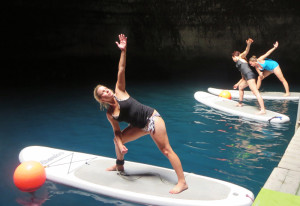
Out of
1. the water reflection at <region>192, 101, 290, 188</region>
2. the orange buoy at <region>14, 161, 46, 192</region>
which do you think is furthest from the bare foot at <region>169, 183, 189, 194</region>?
the orange buoy at <region>14, 161, 46, 192</region>

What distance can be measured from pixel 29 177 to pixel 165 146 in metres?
1.87

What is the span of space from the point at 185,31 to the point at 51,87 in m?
10.4

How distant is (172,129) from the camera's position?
7.32m

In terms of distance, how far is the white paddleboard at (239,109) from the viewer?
299 inches

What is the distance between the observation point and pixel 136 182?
4.23 metres

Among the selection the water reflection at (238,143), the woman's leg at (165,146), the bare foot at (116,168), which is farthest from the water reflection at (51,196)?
the water reflection at (238,143)

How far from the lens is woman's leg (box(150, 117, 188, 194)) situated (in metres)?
3.82

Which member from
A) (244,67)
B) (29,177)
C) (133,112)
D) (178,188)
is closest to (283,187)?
(178,188)

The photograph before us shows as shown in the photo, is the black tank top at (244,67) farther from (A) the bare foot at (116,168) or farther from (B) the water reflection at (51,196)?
(B) the water reflection at (51,196)

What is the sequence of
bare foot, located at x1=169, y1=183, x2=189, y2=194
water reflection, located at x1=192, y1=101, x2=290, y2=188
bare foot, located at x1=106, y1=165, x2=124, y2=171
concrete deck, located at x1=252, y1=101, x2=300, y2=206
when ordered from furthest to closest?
1. water reflection, located at x1=192, y1=101, x2=290, y2=188
2. bare foot, located at x1=106, y1=165, x2=124, y2=171
3. bare foot, located at x1=169, y1=183, x2=189, y2=194
4. concrete deck, located at x1=252, y1=101, x2=300, y2=206

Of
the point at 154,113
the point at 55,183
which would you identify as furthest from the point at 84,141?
the point at 154,113

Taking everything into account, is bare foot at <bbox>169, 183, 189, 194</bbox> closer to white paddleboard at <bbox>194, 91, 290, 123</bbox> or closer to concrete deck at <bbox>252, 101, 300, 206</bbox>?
concrete deck at <bbox>252, 101, 300, 206</bbox>

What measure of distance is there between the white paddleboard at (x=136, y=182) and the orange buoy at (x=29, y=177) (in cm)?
23

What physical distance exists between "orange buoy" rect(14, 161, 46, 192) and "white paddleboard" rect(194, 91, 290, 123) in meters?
5.47
